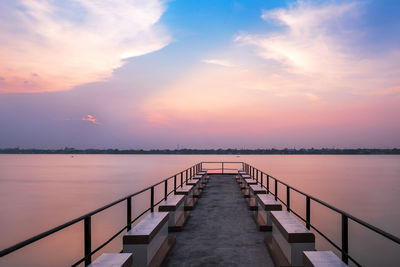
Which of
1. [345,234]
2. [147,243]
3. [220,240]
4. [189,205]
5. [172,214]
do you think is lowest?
[220,240]

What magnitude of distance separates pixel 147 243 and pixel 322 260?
2.84m

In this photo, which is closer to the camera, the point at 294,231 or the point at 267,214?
the point at 294,231

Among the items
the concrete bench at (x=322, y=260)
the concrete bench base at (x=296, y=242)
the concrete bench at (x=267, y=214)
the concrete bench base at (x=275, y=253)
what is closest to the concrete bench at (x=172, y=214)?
the concrete bench at (x=267, y=214)

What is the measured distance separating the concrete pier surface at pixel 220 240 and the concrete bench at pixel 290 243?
0.29 meters

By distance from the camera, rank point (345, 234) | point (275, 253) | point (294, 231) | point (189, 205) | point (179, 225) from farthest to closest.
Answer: point (189, 205) → point (179, 225) → point (275, 253) → point (294, 231) → point (345, 234)

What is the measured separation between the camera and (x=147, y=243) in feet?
16.1

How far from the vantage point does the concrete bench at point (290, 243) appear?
4.99 metres

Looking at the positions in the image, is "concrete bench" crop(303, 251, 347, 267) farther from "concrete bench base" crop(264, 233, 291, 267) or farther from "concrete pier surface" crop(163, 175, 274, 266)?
"concrete pier surface" crop(163, 175, 274, 266)

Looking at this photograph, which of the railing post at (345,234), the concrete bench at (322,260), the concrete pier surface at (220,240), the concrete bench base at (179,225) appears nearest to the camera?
the concrete bench at (322,260)

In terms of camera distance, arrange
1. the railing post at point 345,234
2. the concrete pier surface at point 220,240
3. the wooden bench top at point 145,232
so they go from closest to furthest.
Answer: the railing post at point 345,234
the wooden bench top at point 145,232
the concrete pier surface at point 220,240

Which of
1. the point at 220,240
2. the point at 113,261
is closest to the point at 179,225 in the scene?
the point at 220,240

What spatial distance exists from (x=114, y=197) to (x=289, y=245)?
146 ft

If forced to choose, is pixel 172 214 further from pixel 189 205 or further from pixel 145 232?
pixel 145 232

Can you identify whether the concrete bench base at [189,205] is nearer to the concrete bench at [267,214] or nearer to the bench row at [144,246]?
the concrete bench at [267,214]
